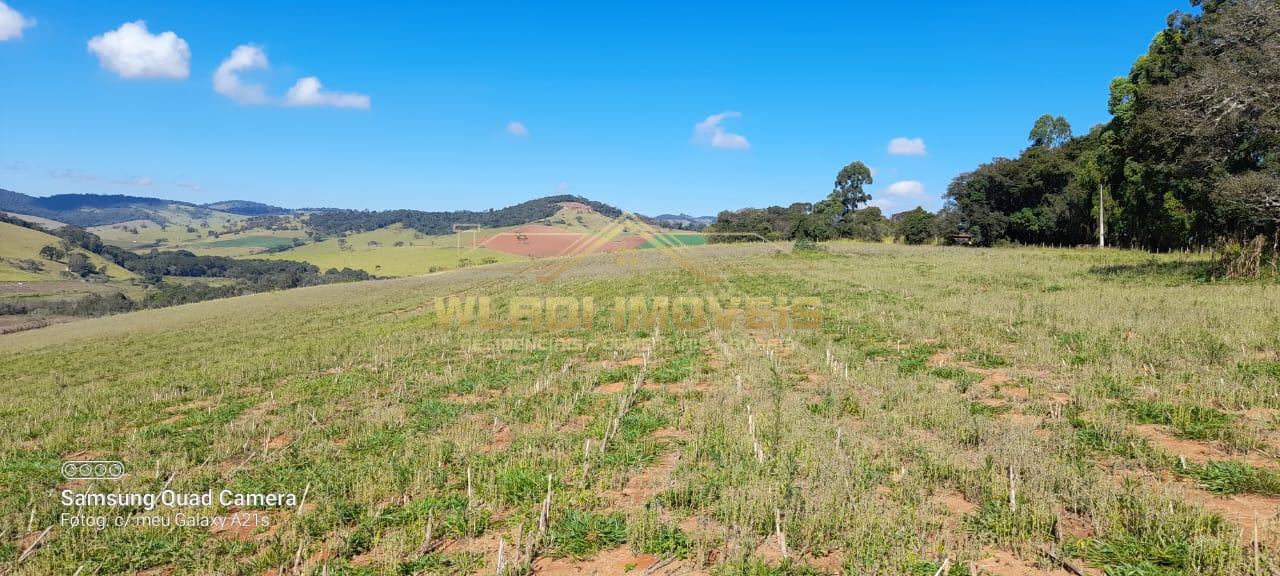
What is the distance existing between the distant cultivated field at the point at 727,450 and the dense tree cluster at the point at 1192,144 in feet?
23.6

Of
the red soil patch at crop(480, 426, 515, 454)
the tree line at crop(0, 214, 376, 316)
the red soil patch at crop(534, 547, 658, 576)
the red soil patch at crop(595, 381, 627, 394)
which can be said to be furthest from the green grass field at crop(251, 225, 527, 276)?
the red soil patch at crop(534, 547, 658, 576)

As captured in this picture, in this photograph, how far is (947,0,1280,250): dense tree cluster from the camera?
1891 cm

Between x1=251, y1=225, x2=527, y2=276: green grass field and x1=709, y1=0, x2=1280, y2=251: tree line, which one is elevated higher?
x1=709, y1=0, x2=1280, y2=251: tree line

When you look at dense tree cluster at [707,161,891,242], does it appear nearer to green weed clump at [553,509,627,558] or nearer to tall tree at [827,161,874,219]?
tall tree at [827,161,874,219]

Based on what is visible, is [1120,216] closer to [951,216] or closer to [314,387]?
[951,216]

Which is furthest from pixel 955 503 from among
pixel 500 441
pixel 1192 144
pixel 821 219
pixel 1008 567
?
pixel 821 219

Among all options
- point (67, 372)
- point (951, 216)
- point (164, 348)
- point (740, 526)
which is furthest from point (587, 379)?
point (951, 216)

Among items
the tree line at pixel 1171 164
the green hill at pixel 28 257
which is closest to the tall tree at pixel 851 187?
the tree line at pixel 1171 164

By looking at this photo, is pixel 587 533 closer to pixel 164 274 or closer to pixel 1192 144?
pixel 1192 144

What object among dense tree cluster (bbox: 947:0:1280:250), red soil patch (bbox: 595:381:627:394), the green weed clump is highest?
dense tree cluster (bbox: 947:0:1280:250)

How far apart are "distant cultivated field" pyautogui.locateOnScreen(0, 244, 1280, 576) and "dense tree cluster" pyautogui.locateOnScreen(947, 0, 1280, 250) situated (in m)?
7.19

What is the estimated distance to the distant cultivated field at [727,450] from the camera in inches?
188

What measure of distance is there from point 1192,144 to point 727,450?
26.2m

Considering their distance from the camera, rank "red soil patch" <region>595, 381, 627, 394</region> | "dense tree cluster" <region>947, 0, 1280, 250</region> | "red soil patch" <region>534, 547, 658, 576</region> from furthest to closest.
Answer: "dense tree cluster" <region>947, 0, 1280, 250</region>
"red soil patch" <region>595, 381, 627, 394</region>
"red soil patch" <region>534, 547, 658, 576</region>
